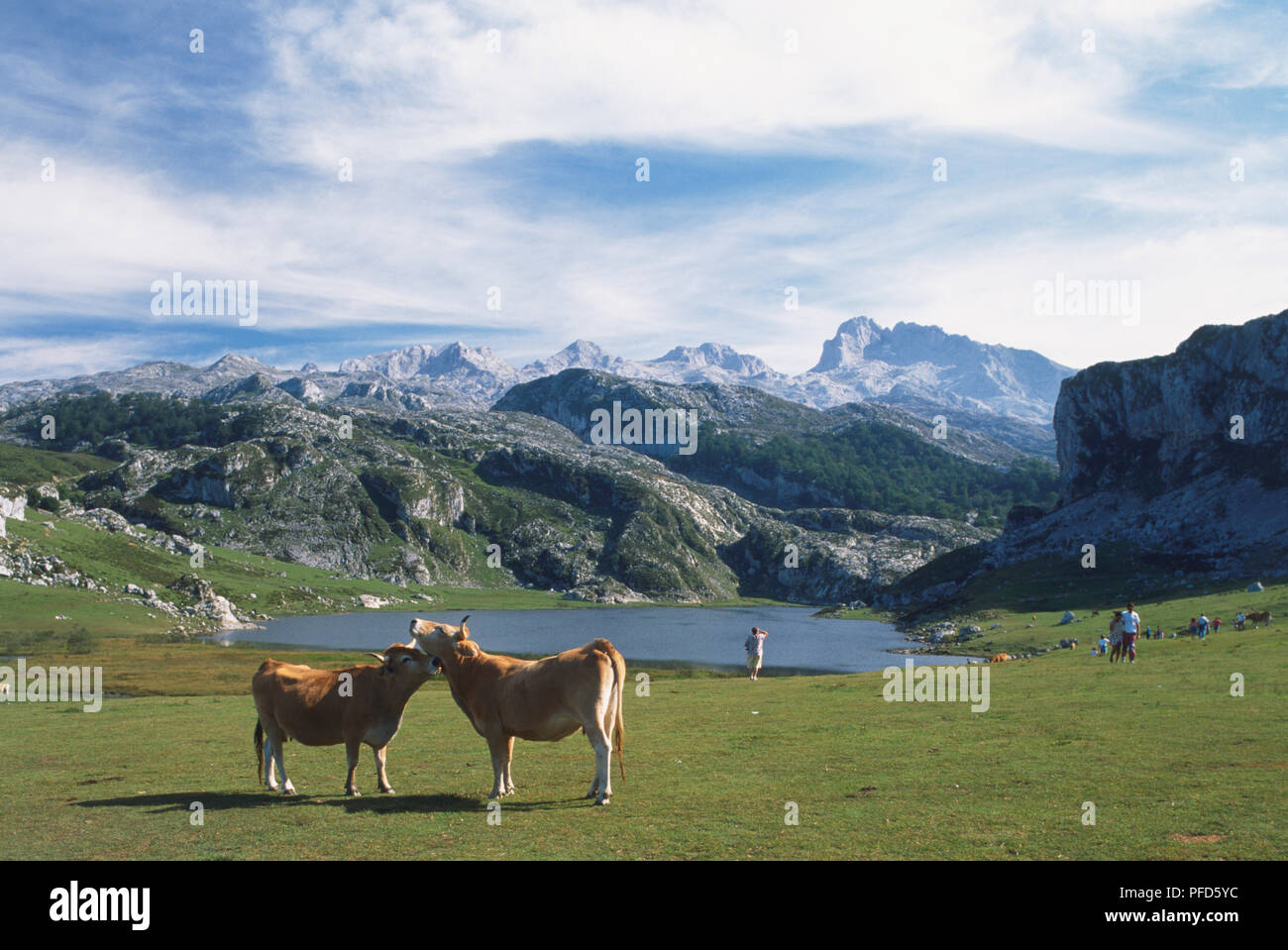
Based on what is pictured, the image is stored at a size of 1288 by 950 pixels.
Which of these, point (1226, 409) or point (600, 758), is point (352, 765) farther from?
point (1226, 409)

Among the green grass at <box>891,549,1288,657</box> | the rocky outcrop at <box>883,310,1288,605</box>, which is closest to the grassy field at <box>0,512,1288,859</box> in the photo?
the green grass at <box>891,549,1288,657</box>

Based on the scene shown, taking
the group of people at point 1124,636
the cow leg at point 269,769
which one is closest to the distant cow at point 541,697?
the cow leg at point 269,769

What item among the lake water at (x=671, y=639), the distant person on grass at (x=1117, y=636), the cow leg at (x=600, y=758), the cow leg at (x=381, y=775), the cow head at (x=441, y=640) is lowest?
the lake water at (x=671, y=639)

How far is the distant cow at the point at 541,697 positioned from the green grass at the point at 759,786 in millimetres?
1001

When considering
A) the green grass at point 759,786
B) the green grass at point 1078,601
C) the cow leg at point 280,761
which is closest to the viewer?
the green grass at point 759,786

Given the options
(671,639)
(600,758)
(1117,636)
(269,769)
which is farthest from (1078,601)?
(269,769)

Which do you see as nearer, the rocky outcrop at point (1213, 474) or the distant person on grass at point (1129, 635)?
the distant person on grass at point (1129, 635)

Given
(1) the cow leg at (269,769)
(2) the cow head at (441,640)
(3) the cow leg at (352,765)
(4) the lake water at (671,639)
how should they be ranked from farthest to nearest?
(4) the lake water at (671,639)
(1) the cow leg at (269,769)
(2) the cow head at (441,640)
(3) the cow leg at (352,765)

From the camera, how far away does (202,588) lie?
188625 millimetres

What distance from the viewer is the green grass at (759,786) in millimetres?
12172

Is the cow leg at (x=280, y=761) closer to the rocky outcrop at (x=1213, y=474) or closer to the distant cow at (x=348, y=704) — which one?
the distant cow at (x=348, y=704)
